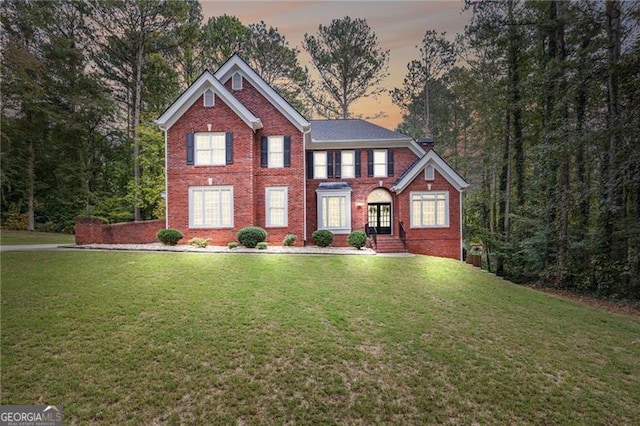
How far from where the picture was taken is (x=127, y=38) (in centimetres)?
2197

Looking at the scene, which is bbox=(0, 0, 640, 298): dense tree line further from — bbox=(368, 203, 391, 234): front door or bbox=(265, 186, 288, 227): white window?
bbox=(265, 186, 288, 227): white window

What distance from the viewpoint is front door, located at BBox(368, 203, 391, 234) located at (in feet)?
59.5

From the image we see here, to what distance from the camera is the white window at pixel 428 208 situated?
1628 centimetres

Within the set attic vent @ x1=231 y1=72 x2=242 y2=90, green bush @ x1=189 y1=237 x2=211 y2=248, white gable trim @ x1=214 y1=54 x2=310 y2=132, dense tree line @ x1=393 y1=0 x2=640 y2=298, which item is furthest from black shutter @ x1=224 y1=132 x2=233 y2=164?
dense tree line @ x1=393 y1=0 x2=640 y2=298

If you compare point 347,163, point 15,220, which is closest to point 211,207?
point 347,163

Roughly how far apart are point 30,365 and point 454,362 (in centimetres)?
701

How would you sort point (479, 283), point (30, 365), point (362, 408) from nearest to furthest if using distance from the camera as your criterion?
point (362, 408), point (30, 365), point (479, 283)

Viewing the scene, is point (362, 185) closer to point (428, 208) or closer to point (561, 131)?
point (428, 208)

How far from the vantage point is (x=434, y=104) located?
93.9 feet

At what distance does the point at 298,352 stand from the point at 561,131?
14326mm

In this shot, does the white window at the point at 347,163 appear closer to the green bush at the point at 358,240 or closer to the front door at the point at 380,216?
the front door at the point at 380,216

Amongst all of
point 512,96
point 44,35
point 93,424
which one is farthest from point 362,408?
point 44,35

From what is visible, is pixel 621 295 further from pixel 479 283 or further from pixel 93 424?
pixel 93 424

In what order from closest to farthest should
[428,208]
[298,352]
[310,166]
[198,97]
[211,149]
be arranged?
[298,352] → [198,97] → [211,149] → [428,208] → [310,166]
